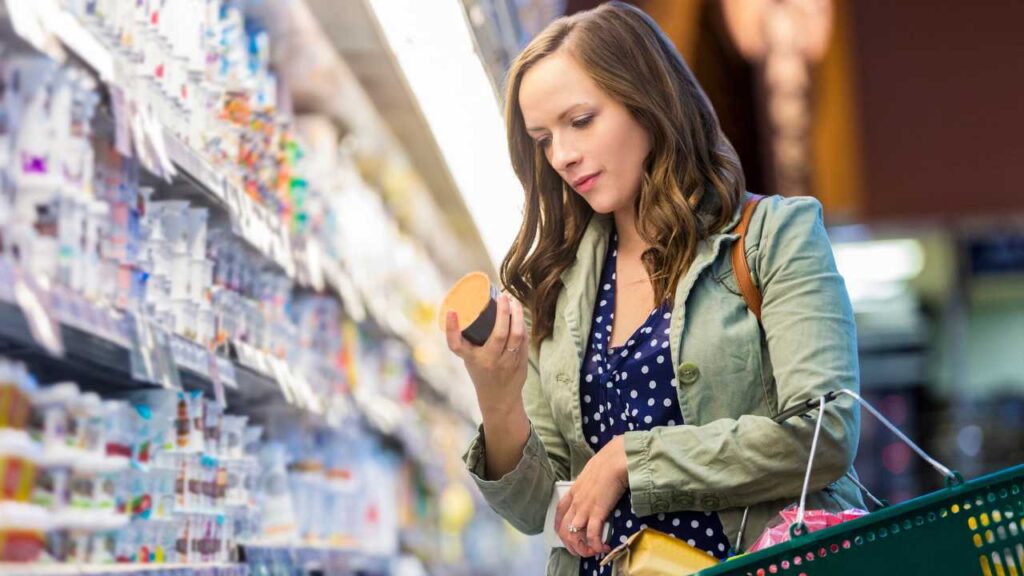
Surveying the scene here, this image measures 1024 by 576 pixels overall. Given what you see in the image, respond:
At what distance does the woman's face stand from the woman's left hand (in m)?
0.37

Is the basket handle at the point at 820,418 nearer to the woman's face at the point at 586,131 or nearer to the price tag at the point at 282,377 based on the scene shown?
the woman's face at the point at 586,131

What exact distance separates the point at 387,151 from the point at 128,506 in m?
2.41

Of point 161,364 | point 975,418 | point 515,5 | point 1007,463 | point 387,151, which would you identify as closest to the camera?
point 161,364

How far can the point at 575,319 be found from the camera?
1.83 metres

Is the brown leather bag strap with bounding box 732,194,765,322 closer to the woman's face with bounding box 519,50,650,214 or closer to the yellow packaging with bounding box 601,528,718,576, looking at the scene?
the woman's face with bounding box 519,50,650,214

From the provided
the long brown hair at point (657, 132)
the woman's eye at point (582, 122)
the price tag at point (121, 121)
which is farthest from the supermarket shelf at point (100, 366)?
the woman's eye at point (582, 122)

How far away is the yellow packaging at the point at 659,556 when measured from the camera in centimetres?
152

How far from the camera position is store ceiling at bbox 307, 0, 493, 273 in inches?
128

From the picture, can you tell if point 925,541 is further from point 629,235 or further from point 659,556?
point 629,235

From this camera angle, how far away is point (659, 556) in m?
1.53

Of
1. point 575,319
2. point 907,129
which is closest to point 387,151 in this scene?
point 575,319

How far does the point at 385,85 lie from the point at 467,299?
86.5 inches

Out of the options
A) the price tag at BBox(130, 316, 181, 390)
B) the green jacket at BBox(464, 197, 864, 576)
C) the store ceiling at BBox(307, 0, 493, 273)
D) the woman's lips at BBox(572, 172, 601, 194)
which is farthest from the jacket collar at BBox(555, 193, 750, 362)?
the store ceiling at BBox(307, 0, 493, 273)

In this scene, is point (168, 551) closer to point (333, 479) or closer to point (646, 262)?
point (646, 262)
